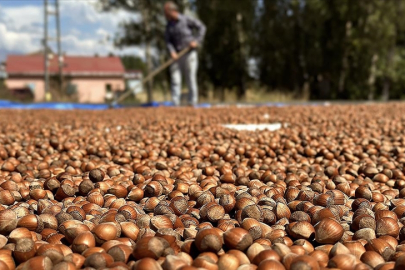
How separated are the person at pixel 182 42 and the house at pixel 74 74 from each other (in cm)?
2277

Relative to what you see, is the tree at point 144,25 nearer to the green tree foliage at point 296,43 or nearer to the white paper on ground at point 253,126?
the green tree foliage at point 296,43

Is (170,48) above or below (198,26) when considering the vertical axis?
below

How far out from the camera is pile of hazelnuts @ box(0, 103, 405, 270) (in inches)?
47.8

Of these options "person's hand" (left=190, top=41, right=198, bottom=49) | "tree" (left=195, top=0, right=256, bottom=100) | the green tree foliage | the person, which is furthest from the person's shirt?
"tree" (left=195, top=0, right=256, bottom=100)

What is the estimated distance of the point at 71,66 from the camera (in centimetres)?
3322

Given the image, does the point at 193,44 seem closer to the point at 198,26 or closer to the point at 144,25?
the point at 198,26

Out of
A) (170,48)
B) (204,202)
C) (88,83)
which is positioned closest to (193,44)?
(170,48)

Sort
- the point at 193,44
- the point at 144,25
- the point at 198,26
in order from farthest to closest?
the point at 144,25 → the point at 198,26 → the point at 193,44

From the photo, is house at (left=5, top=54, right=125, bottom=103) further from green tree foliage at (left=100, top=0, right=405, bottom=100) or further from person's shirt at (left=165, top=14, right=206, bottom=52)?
person's shirt at (left=165, top=14, right=206, bottom=52)

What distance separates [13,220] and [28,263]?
333mm

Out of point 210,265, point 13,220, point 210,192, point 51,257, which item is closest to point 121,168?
point 210,192

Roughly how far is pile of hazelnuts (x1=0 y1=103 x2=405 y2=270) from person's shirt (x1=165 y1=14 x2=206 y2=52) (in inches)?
187

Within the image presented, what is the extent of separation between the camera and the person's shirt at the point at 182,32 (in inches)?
308

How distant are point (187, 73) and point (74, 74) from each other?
26.1 m
